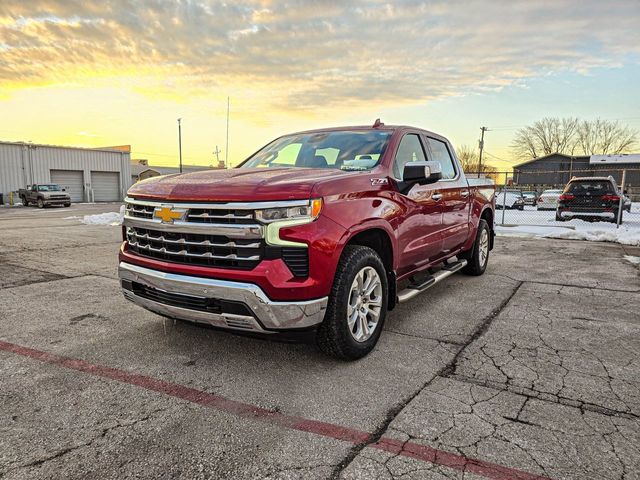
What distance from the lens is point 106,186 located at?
A: 43438 millimetres

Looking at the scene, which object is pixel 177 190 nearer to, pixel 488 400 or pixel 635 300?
pixel 488 400

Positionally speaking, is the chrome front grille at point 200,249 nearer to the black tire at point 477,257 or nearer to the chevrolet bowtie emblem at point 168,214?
the chevrolet bowtie emblem at point 168,214

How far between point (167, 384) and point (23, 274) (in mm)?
4774

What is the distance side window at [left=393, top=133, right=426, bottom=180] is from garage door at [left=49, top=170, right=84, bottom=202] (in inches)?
1660

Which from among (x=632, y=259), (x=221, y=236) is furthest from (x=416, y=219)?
(x=632, y=259)

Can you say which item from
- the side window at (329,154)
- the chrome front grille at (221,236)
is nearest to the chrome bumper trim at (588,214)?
→ the side window at (329,154)

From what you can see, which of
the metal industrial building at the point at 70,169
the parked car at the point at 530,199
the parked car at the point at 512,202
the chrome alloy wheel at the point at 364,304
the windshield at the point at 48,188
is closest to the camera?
the chrome alloy wheel at the point at 364,304

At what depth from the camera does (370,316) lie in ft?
11.7

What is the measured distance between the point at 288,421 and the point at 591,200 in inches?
555

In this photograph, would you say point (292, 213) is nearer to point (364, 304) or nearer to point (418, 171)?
point (364, 304)

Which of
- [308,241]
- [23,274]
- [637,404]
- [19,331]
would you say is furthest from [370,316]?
[23,274]

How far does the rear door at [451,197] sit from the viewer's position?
499 cm

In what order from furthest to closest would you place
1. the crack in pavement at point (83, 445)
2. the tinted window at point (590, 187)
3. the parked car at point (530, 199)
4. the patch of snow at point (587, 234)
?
the parked car at point (530, 199) → the tinted window at point (590, 187) → the patch of snow at point (587, 234) → the crack in pavement at point (83, 445)

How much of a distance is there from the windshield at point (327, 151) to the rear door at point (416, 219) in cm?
26
